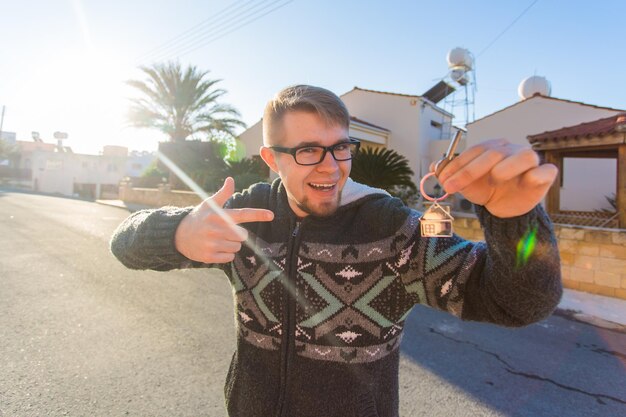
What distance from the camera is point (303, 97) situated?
146 centimetres

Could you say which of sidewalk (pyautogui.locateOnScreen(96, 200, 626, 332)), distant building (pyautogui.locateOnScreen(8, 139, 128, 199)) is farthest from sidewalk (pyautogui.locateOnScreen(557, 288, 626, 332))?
distant building (pyautogui.locateOnScreen(8, 139, 128, 199))

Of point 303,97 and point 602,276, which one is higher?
point 303,97

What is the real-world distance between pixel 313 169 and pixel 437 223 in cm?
54

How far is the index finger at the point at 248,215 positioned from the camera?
3.78 ft

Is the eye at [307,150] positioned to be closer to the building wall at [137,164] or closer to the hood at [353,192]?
the hood at [353,192]

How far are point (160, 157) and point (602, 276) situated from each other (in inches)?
872

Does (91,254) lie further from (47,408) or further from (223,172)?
(223,172)

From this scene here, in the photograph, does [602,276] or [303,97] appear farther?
[602,276]

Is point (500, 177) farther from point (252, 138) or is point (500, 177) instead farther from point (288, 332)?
point (252, 138)

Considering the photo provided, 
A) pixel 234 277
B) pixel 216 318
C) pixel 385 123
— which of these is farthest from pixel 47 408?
pixel 385 123

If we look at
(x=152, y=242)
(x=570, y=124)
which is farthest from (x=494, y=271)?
(x=570, y=124)

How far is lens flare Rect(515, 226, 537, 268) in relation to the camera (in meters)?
1.04

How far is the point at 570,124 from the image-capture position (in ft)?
47.3

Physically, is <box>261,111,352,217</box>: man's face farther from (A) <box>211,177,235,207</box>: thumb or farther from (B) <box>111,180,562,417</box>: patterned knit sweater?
(A) <box>211,177,235,207</box>: thumb
